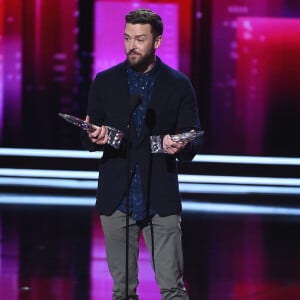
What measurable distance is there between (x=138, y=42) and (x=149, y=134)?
0.37 m

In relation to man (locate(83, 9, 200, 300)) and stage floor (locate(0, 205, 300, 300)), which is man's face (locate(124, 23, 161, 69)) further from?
stage floor (locate(0, 205, 300, 300))

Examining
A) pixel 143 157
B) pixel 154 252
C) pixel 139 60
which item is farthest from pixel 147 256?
pixel 139 60

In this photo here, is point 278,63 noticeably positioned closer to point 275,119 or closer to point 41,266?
point 275,119

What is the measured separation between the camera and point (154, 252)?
3549mm

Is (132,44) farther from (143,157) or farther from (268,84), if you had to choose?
(268,84)

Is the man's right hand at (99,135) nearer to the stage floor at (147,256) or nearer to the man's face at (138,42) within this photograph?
the man's face at (138,42)

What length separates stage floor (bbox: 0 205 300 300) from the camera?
5141 mm

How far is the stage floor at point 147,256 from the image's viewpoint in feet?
16.9

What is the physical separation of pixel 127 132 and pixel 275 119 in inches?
243

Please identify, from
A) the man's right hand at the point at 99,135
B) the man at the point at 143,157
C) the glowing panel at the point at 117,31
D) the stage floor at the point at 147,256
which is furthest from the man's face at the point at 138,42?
the glowing panel at the point at 117,31

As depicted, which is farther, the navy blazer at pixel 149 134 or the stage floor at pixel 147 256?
the stage floor at pixel 147 256

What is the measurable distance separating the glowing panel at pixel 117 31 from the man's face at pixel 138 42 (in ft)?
19.2

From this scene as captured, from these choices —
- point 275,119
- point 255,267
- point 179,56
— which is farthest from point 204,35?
point 255,267

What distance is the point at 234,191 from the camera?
917 centimetres
